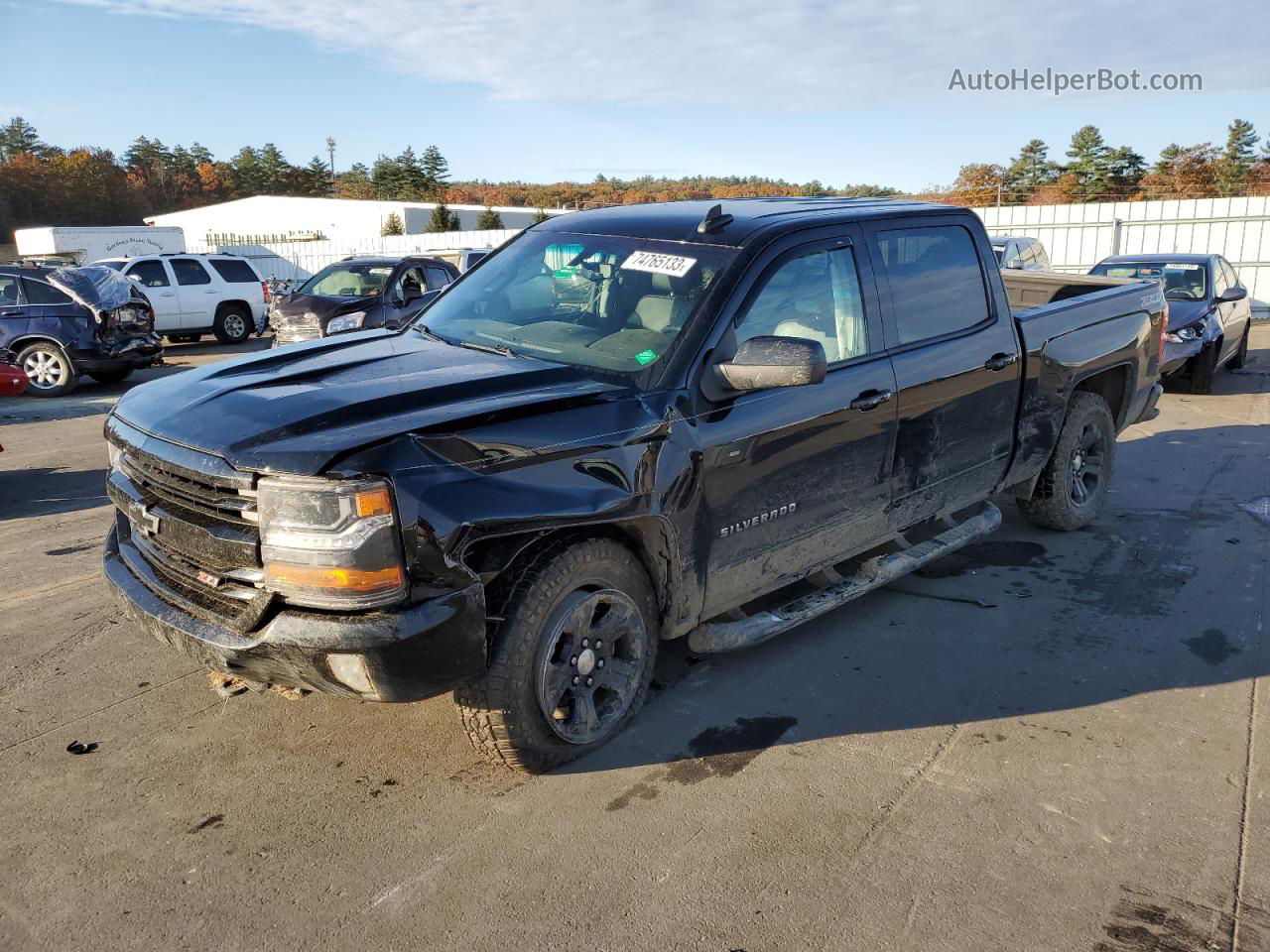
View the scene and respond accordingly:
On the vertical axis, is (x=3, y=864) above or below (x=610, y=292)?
below

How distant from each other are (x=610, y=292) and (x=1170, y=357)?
33.1ft

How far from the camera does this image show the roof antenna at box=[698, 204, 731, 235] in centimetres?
409

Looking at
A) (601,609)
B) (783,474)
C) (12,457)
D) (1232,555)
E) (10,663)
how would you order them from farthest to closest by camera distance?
(12,457) < (1232,555) < (10,663) < (783,474) < (601,609)

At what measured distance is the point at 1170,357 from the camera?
11.8 metres

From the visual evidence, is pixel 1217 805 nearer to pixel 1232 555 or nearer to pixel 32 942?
pixel 1232 555

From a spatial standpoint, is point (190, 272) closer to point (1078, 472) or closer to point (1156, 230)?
point (1078, 472)

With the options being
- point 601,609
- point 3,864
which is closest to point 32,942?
point 3,864

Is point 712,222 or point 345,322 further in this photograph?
point 345,322

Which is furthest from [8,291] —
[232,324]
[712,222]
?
[712,222]

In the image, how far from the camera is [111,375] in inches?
549

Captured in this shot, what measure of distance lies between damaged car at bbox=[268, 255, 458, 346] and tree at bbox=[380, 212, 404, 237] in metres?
38.9

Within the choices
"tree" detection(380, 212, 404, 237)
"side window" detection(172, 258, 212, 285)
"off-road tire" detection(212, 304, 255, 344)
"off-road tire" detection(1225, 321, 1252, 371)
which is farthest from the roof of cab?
"tree" detection(380, 212, 404, 237)

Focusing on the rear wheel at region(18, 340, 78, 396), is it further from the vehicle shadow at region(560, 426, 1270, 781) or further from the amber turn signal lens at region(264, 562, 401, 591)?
the amber turn signal lens at region(264, 562, 401, 591)

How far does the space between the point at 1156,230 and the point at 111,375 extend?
22510 millimetres
